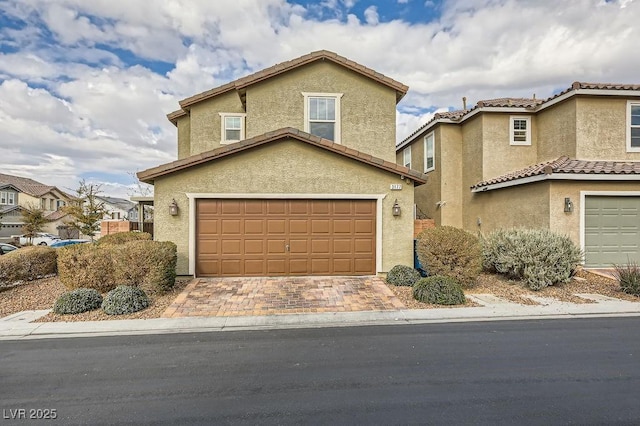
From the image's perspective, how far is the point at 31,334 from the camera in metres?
6.10

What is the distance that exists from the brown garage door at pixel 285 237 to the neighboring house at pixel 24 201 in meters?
36.2

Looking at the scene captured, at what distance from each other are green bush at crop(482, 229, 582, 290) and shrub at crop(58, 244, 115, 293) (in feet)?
37.9

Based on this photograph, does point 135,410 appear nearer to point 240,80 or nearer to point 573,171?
point 240,80

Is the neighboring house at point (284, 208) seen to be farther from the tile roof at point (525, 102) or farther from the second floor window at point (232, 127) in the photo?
the tile roof at point (525, 102)

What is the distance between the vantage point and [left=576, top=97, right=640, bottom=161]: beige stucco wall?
41.4 feet

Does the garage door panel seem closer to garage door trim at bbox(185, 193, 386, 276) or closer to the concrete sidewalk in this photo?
garage door trim at bbox(185, 193, 386, 276)

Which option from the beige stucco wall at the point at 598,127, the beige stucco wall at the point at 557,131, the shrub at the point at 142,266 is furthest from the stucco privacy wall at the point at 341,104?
the beige stucco wall at the point at 598,127

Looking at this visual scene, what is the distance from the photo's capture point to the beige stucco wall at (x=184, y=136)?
15.5 metres

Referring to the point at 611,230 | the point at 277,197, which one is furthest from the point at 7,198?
the point at 611,230

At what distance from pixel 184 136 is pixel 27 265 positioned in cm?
808

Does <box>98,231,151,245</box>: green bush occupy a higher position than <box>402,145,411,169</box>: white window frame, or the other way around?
<box>402,145,411,169</box>: white window frame

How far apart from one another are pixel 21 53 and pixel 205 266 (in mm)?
13405

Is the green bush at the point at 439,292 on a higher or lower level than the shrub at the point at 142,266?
lower

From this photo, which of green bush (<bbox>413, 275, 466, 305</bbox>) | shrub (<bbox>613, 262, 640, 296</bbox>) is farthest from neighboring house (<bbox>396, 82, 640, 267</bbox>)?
green bush (<bbox>413, 275, 466, 305</bbox>)
